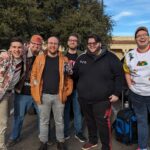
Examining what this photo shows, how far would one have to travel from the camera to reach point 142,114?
642 centimetres

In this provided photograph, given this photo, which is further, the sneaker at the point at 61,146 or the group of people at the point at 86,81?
the sneaker at the point at 61,146

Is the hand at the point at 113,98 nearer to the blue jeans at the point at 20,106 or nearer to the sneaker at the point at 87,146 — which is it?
the sneaker at the point at 87,146

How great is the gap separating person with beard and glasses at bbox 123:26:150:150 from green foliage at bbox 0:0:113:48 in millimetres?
16435

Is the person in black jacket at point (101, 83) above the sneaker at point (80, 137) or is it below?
above

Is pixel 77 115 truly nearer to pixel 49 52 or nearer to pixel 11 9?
pixel 49 52

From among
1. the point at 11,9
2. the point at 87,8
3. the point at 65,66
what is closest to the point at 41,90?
the point at 65,66

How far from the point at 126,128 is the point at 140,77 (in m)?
1.25

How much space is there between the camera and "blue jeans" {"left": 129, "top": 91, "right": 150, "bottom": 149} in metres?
6.36

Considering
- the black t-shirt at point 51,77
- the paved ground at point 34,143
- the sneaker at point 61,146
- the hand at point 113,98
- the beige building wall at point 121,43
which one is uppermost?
the black t-shirt at point 51,77

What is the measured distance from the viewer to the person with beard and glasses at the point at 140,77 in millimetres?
6117

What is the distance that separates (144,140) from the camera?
6.50 m

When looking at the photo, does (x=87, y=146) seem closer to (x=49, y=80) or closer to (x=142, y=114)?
(x=142, y=114)

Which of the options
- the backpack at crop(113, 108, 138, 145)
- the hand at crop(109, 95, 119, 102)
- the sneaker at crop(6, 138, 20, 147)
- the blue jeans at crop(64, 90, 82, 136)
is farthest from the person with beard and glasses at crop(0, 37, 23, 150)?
the backpack at crop(113, 108, 138, 145)

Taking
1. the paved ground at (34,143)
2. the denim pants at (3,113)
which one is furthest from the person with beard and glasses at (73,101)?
the denim pants at (3,113)
